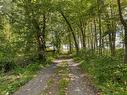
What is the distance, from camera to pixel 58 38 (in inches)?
2729

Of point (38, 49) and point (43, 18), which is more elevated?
point (43, 18)

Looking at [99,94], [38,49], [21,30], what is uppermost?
[21,30]

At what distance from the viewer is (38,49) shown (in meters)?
40.3

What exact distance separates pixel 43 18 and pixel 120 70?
73.7 feet

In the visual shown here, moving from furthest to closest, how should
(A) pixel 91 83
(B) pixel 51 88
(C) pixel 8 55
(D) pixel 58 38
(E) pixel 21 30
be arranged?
(D) pixel 58 38 → (E) pixel 21 30 → (C) pixel 8 55 → (A) pixel 91 83 → (B) pixel 51 88

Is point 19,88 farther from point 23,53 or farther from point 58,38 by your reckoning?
point 58,38

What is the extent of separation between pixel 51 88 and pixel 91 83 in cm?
290

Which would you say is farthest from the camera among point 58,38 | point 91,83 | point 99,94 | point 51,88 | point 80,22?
point 58,38

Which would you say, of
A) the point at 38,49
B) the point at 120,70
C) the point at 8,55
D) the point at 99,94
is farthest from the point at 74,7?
the point at 99,94

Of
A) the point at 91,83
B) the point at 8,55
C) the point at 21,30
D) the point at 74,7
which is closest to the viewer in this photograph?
the point at 91,83

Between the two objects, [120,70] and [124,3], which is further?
[124,3]

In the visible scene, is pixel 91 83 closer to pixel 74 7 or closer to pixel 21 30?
pixel 21 30

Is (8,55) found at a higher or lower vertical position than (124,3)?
lower

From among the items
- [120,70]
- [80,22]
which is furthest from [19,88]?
[80,22]
